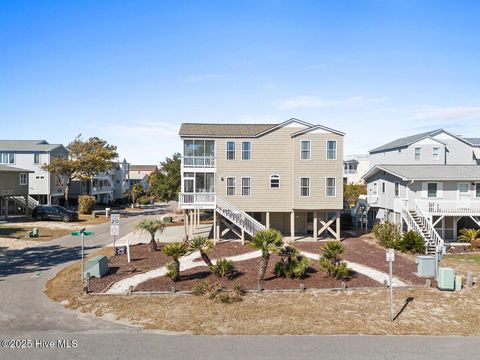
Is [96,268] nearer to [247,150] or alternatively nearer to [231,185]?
[231,185]

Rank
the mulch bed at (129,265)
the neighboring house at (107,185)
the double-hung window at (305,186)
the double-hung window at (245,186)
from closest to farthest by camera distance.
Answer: the mulch bed at (129,265) → the double-hung window at (305,186) → the double-hung window at (245,186) → the neighboring house at (107,185)

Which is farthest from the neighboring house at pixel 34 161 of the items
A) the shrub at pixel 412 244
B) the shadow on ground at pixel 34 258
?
the shrub at pixel 412 244

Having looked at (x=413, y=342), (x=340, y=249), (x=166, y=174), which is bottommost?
(x=413, y=342)

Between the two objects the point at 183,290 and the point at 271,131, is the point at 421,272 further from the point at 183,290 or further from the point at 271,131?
the point at 271,131

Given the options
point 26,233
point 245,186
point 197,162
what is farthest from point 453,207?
point 26,233

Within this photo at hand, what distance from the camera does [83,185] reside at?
62.3m

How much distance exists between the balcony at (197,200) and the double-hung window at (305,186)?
22.3 feet

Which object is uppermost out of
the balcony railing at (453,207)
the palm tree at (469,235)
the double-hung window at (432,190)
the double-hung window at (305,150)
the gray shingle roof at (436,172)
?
the double-hung window at (305,150)

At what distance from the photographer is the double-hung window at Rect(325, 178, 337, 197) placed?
28188 millimetres

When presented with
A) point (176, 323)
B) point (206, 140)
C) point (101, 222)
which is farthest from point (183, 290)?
point (101, 222)

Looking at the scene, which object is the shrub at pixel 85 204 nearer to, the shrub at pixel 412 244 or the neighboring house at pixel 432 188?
the neighboring house at pixel 432 188

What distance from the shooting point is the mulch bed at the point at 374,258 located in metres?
18.6

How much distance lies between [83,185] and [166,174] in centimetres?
1874

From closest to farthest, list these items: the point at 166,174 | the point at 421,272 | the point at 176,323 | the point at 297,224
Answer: the point at 176,323 < the point at 421,272 < the point at 297,224 < the point at 166,174
